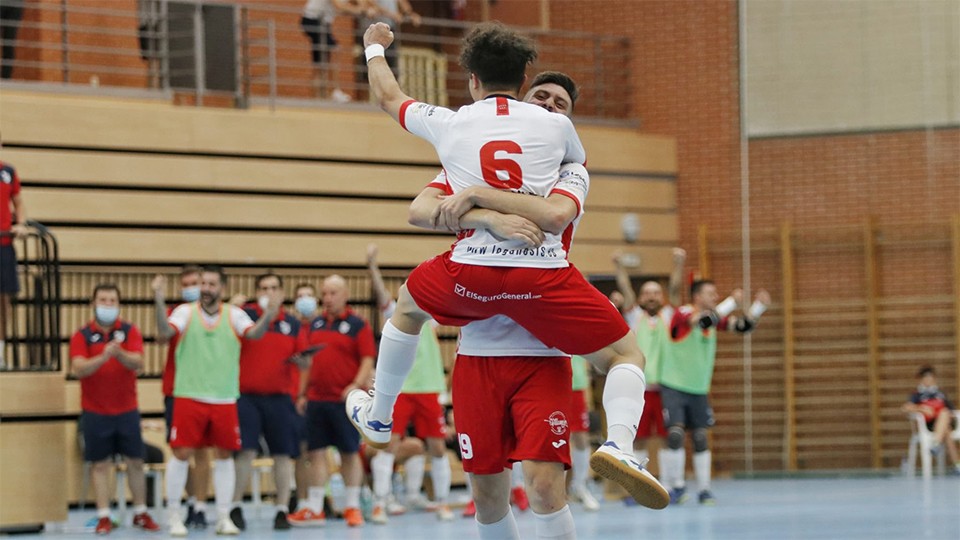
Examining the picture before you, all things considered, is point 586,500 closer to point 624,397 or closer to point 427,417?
point 427,417

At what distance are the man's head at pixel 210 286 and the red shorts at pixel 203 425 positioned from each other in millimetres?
808

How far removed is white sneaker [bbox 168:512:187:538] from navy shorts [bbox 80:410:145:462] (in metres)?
0.90

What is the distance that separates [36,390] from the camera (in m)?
11.7

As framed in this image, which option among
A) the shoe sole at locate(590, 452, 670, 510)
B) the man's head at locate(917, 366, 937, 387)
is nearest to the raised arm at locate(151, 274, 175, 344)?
the shoe sole at locate(590, 452, 670, 510)

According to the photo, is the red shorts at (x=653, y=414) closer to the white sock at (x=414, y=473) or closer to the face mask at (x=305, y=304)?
the white sock at (x=414, y=473)

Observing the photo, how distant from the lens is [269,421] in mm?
12109

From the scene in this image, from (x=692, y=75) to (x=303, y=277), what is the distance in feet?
19.9

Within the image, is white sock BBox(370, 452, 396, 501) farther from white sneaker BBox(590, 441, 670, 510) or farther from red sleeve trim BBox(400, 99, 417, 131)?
white sneaker BBox(590, 441, 670, 510)

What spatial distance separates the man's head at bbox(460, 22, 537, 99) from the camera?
17.6ft

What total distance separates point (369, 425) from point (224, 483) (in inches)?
237

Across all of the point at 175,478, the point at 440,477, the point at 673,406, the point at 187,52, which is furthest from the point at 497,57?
the point at 187,52

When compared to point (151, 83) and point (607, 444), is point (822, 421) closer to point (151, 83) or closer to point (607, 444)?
point (151, 83)

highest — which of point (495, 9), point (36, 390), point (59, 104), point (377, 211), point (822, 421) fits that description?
point (495, 9)

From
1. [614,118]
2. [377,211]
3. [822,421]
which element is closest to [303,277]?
[377,211]
